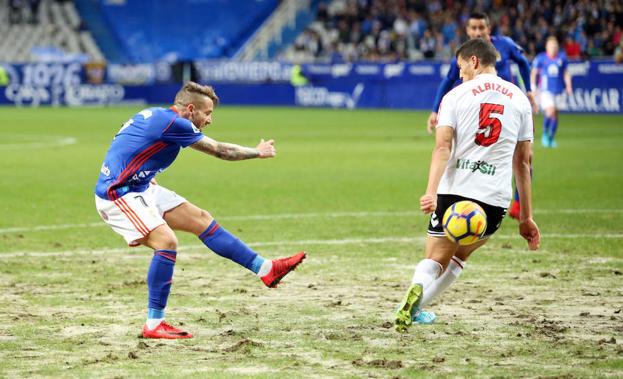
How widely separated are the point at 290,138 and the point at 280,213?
14.2 metres

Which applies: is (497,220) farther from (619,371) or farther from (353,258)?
(353,258)

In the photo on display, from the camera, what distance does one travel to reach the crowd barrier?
4306 cm

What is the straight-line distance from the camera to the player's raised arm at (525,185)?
759 cm

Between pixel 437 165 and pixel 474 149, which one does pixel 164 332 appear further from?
pixel 474 149

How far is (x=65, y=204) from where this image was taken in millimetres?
15375

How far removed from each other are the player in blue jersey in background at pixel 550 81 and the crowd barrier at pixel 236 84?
14.0 m

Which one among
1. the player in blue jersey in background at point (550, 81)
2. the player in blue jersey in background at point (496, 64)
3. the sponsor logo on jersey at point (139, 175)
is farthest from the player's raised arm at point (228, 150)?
the player in blue jersey in background at point (550, 81)

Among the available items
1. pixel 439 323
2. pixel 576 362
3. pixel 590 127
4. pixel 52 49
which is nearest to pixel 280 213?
pixel 439 323

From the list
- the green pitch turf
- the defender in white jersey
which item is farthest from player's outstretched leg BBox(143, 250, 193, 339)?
the defender in white jersey

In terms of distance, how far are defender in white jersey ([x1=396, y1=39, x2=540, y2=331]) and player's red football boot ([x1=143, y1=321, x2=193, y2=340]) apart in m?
1.45

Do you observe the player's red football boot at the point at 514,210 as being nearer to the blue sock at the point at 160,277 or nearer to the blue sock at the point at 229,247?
the blue sock at the point at 229,247

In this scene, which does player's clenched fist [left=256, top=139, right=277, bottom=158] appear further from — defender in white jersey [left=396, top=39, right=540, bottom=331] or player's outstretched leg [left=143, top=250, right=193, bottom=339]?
defender in white jersey [left=396, top=39, right=540, bottom=331]

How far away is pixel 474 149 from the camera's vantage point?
290 inches

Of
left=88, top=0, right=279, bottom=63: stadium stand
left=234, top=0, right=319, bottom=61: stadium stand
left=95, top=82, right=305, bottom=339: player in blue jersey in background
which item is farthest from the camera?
left=88, top=0, right=279, bottom=63: stadium stand
